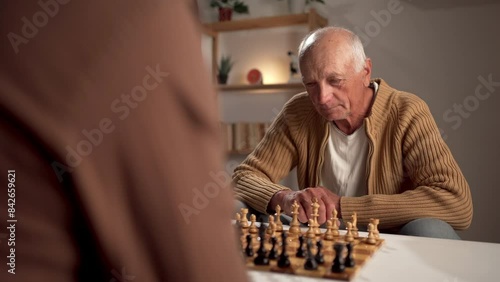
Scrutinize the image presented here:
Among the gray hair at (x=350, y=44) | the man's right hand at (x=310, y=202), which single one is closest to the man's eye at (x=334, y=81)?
the gray hair at (x=350, y=44)

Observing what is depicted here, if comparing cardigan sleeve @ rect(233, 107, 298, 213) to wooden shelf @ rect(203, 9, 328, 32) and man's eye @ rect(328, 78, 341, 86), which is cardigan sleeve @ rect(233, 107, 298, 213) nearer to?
man's eye @ rect(328, 78, 341, 86)

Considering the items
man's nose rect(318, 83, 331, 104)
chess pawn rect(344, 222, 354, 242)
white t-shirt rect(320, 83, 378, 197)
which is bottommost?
chess pawn rect(344, 222, 354, 242)

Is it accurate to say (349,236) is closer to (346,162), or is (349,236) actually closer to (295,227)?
(295,227)

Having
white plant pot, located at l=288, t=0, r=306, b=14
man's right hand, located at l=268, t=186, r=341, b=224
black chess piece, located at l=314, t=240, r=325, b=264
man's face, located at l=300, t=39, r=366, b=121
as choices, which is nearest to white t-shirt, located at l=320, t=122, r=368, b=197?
man's face, located at l=300, t=39, r=366, b=121

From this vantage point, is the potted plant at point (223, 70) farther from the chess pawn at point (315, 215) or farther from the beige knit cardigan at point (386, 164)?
the chess pawn at point (315, 215)

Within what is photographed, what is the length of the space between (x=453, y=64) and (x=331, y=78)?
6.35 feet

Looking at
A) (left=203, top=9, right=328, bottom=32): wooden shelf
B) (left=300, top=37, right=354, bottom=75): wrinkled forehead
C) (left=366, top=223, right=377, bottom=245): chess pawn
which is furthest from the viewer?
(left=203, top=9, right=328, bottom=32): wooden shelf

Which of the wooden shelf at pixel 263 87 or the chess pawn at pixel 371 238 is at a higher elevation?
the wooden shelf at pixel 263 87

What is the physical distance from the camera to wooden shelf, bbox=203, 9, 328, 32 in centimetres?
386

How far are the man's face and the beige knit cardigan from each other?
Result: 0.40ft

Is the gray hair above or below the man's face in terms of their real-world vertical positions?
above

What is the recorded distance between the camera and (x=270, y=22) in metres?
4.18

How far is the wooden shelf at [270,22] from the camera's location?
386cm

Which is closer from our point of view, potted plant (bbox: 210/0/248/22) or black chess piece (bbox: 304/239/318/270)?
black chess piece (bbox: 304/239/318/270)
